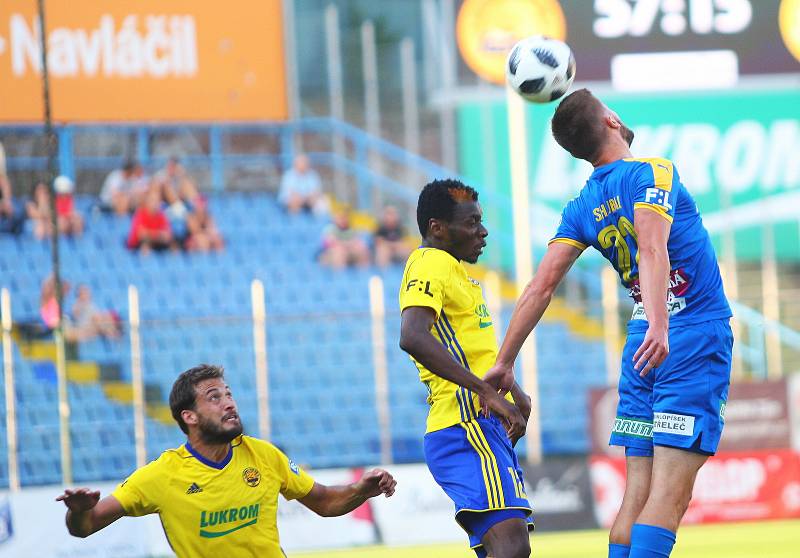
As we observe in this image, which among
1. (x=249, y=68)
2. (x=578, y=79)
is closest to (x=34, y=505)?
(x=249, y=68)

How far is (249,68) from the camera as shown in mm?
19156

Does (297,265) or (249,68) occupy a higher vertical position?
(249,68)

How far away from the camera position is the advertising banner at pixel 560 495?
13727 millimetres

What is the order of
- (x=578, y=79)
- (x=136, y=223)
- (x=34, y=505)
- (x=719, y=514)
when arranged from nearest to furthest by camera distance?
(x=34, y=505) → (x=719, y=514) → (x=136, y=223) → (x=578, y=79)

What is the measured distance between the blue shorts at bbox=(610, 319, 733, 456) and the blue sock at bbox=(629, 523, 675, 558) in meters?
0.34

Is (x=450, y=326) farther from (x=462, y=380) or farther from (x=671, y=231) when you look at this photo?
(x=671, y=231)

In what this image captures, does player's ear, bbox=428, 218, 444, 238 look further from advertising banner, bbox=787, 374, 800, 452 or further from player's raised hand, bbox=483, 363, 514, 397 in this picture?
advertising banner, bbox=787, 374, 800, 452

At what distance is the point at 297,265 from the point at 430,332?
43.8 feet

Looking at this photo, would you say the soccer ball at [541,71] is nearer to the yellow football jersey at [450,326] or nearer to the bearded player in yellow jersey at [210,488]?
the yellow football jersey at [450,326]

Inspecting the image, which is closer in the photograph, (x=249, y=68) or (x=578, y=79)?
(x=249, y=68)

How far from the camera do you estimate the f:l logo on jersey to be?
209 inches

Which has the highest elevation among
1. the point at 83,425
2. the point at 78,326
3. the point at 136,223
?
the point at 136,223

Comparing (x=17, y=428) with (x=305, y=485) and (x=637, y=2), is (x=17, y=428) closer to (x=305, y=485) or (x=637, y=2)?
(x=305, y=485)

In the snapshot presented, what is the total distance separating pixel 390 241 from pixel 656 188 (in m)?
13.7
